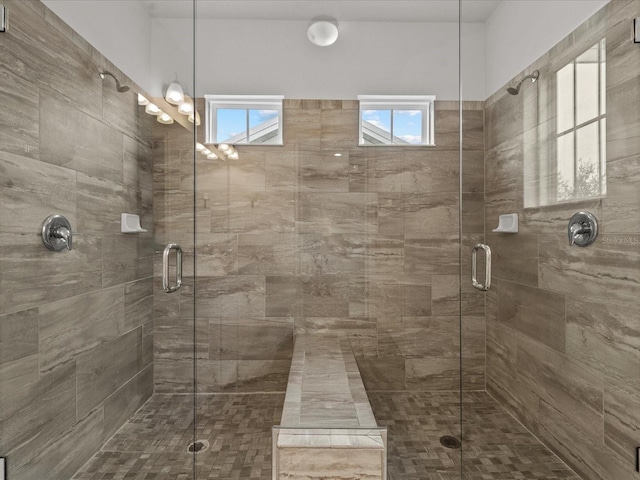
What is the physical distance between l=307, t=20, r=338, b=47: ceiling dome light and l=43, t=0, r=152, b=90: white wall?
0.70 meters

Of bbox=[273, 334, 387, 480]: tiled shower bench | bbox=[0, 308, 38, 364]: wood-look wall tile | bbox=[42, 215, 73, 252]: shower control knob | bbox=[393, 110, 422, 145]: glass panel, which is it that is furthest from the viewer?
bbox=[393, 110, 422, 145]: glass panel

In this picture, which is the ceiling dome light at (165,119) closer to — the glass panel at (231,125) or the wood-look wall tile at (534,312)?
the glass panel at (231,125)

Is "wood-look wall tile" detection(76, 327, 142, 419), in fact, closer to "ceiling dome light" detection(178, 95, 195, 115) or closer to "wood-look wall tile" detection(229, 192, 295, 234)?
"wood-look wall tile" detection(229, 192, 295, 234)

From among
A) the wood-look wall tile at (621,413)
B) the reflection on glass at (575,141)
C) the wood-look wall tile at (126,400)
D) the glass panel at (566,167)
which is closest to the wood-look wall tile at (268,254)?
the wood-look wall tile at (126,400)

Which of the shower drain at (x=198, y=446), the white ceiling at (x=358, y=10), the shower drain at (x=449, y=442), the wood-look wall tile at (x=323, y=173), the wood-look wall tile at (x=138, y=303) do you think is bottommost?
the shower drain at (x=198, y=446)

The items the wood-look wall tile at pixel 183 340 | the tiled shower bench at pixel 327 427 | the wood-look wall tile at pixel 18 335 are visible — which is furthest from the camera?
the wood-look wall tile at pixel 183 340

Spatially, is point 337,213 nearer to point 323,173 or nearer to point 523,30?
Answer: point 323,173

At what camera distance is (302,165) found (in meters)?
1.69

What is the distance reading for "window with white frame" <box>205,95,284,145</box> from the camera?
5.50ft

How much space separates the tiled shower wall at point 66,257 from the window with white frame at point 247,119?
1.12 feet

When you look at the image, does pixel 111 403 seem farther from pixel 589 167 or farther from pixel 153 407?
pixel 589 167

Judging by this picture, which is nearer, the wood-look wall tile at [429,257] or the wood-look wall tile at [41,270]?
the wood-look wall tile at [41,270]

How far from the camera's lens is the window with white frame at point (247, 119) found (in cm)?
168

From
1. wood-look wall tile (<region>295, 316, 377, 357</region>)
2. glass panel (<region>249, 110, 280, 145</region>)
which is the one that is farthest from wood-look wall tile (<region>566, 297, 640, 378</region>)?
glass panel (<region>249, 110, 280, 145</region>)
